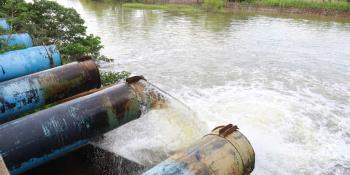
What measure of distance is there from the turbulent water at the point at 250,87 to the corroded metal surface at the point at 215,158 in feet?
5.35

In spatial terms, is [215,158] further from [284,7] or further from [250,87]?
[284,7]

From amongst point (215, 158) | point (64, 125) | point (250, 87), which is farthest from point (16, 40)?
point (250, 87)

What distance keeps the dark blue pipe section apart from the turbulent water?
0.71 metres

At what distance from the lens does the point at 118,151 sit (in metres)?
5.14

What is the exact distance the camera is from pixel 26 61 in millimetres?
6320

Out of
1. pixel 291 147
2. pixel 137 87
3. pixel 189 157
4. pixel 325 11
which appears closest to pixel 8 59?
pixel 137 87

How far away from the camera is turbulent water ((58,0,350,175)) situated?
19.6ft

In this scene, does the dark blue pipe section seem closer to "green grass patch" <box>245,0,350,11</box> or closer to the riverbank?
the riverbank

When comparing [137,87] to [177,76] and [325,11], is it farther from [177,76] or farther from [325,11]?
[325,11]

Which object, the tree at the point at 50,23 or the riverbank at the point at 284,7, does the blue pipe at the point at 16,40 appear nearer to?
the tree at the point at 50,23

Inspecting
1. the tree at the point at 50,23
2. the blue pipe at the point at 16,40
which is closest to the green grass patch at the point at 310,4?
the tree at the point at 50,23

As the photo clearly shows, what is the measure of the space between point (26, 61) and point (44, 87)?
4.93ft

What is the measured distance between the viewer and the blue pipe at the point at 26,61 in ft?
19.8

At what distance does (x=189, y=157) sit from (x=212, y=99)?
19.9 ft
